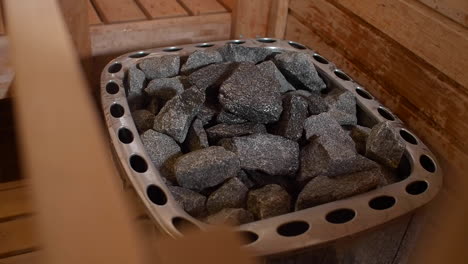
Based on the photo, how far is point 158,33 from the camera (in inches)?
54.1

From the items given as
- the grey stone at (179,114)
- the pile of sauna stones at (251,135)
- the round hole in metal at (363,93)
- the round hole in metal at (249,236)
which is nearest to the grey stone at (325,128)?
the pile of sauna stones at (251,135)

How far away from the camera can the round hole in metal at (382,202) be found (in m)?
0.83

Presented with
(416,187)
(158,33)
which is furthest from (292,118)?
(158,33)

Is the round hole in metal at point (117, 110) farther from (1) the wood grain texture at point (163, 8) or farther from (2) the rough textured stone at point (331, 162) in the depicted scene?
(1) the wood grain texture at point (163, 8)

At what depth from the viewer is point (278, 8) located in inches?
55.0

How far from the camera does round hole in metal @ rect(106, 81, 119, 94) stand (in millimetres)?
1035

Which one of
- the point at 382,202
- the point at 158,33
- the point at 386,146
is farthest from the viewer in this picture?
the point at 158,33

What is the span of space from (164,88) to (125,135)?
0.20 metres

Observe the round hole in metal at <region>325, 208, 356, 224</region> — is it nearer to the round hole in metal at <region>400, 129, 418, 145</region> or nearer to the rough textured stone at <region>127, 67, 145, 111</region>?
the round hole in metal at <region>400, 129, 418, 145</region>

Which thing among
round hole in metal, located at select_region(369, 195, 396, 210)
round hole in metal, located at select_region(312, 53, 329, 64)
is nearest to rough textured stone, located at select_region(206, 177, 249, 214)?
round hole in metal, located at select_region(369, 195, 396, 210)

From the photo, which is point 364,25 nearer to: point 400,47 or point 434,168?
point 400,47

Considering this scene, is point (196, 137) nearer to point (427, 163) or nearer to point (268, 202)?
point (268, 202)

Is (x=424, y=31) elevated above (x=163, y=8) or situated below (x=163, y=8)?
above

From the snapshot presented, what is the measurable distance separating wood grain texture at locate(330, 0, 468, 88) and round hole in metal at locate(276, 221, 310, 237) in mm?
401
